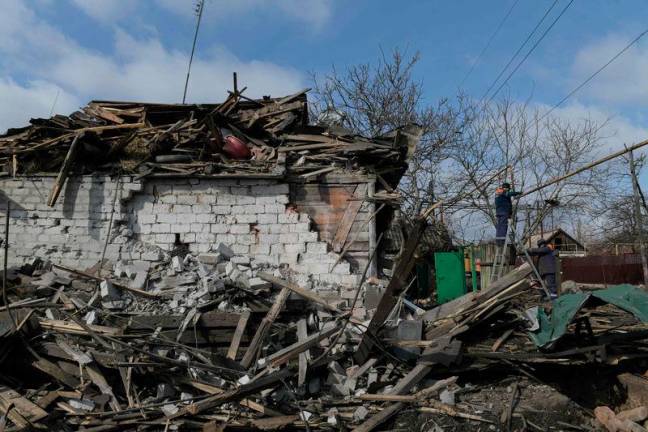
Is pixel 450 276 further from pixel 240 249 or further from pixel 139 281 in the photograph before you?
pixel 139 281

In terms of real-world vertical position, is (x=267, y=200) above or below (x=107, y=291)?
above

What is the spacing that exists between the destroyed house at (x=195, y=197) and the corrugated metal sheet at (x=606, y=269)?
50.0 feet

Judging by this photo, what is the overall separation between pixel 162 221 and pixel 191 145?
1526 millimetres

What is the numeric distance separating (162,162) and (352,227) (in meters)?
3.63

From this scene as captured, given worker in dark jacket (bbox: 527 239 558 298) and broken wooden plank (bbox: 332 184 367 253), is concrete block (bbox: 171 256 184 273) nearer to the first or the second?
broken wooden plank (bbox: 332 184 367 253)

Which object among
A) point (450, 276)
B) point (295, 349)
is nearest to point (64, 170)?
point (295, 349)

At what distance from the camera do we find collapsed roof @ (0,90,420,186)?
28.4ft

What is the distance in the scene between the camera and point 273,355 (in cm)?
641

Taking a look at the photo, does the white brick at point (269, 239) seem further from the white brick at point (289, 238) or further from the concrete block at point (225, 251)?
the concrete block at point (225, 251)

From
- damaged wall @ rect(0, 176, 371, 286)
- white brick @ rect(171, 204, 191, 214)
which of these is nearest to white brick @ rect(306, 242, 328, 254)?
damaged wall @ rect(0, 176, 371, 286)

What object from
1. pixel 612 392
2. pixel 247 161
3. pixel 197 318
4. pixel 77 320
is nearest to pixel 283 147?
pixel 247 161

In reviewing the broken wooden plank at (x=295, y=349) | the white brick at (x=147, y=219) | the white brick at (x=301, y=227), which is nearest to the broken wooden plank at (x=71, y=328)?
the broken wooden plank at (x=295, y=349)

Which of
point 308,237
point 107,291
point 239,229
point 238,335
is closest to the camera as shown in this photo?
point 238,335

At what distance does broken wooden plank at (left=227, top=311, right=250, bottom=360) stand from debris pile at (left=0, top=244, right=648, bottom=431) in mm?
19
